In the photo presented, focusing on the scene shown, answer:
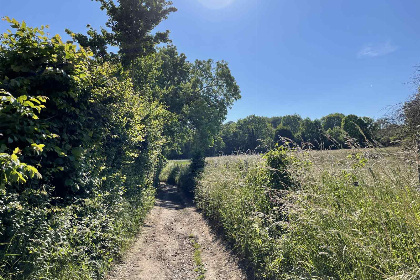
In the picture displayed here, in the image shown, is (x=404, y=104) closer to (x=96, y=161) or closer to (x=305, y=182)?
(x=305, y=182)

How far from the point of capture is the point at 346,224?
10.2 feet

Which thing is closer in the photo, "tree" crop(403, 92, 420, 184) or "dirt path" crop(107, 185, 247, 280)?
"dirt path" crop(107, 185, 247, 280)

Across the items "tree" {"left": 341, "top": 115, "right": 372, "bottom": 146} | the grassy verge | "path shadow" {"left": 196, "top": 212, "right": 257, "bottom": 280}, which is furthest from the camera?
the grassy verge

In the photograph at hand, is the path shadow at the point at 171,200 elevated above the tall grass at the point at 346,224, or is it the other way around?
the tall grass at the point at 346,224

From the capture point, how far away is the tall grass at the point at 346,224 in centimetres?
267

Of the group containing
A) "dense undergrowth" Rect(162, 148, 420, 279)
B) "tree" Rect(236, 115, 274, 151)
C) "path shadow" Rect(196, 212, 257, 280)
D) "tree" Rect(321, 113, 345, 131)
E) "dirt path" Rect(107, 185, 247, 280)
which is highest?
"tree" Rect(321, 113, 345, 131)

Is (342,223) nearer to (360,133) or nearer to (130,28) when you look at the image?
(360,133)

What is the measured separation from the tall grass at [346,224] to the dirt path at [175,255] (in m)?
0.79

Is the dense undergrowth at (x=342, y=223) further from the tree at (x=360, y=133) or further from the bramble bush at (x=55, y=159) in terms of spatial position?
the bramble bush at (x=55, y=159)

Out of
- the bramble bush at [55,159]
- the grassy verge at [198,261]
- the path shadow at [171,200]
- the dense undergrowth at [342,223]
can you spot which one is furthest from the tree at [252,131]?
the bramble bush at [55,159]

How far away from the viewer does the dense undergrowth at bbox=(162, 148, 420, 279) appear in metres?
2.68

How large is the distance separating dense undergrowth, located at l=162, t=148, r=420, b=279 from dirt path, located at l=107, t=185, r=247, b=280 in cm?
Result: 77

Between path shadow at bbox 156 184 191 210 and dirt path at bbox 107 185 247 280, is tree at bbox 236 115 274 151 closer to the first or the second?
path shadow at bbox 156 184 191 210

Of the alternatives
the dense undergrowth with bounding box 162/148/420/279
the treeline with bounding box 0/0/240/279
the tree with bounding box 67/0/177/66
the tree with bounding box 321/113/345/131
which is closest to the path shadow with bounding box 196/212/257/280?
the dense undergrowth with bounding box 162/148/420/279
